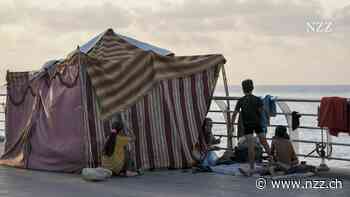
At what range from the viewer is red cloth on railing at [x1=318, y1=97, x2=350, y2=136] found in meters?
10.2

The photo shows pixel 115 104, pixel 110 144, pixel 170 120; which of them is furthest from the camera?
pixel 170 120

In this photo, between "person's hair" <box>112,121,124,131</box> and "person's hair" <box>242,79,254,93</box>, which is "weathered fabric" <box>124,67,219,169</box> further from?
"person's hair" <box>242,79,254,93</box>

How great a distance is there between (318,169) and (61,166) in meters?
3.88

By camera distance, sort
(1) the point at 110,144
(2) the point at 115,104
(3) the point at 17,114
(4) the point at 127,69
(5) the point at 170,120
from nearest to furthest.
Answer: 1. (1) the point at 110,144
2. (2) the point at 115,104
3. (4) the point at 127,69
4. (5) the point at 170,120
5. (3) the point at 17,114

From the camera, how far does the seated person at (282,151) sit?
33.9 feet

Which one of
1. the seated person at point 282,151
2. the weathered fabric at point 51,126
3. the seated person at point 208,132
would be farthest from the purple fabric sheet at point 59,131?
the seated person at point 282,151

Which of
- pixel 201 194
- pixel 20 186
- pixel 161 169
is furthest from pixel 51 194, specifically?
pixel 161 169

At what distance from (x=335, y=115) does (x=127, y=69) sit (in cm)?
318

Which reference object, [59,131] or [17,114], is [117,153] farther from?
[17,114]

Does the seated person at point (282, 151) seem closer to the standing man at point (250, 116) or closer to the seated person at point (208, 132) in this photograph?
the standing man at point (250, 116)

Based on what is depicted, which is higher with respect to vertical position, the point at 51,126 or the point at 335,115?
the point at 335,115

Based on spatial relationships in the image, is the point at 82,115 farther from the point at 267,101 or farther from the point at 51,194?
the point at 267,101

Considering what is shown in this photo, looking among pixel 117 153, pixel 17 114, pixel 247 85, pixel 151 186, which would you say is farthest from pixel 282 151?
pixel 17 114

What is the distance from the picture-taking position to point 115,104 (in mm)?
10648
